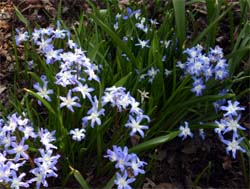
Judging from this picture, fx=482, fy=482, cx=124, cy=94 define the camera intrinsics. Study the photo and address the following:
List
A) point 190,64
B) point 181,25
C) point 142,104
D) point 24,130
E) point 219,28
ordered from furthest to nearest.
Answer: point 219,28 < point 181,25 < point 190,64 < point 142,104 < point 24,130

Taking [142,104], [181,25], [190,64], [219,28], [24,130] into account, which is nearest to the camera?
[24,130]

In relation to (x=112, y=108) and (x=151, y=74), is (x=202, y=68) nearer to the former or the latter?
(x=151, y=74)

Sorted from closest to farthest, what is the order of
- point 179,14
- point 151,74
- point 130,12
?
point 151,74 → point 179,14 → point 130,12

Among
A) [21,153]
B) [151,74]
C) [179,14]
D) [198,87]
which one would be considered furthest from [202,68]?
[21,153]

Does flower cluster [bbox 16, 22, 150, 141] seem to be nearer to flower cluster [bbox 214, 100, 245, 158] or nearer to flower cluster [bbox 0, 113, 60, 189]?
flower cluster [bbox 0, 113, 60, 189]

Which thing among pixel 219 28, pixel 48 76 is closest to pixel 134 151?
pixel 48 76

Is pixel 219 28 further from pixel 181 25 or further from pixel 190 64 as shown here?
pixel 190 64

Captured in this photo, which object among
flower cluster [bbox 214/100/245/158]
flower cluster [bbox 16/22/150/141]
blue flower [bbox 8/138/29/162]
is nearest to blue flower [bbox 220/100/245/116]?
flower cluster [bbox 214/100/245/158]
